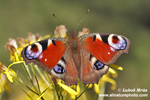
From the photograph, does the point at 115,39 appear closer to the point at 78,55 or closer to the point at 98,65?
the point at 98,65

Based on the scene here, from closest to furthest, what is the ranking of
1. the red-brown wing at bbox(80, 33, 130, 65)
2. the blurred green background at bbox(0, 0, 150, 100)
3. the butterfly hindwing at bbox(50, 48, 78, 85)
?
the butterfly hindwing at bbox(50, 48, 78, 85), the red-brown wing at bbox(80, 33, 130, 65), the blurred green background at bbox(0, 0, 150, 100)

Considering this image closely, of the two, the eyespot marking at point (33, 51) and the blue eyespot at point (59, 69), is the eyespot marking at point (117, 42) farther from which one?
the eyespot marking at point (33, 51)

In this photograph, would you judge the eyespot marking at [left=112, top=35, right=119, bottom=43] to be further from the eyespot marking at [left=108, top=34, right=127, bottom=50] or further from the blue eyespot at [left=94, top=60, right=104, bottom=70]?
the blue eyespot at [left=94, top=60, right=104, bottom=70]

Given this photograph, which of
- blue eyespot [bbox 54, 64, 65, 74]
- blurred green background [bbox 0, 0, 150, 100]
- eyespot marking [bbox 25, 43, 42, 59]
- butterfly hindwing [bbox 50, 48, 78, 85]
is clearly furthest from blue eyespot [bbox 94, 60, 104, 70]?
blurred green background [bbox 0, 0, 150, 100]

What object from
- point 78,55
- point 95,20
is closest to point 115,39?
point 78,55

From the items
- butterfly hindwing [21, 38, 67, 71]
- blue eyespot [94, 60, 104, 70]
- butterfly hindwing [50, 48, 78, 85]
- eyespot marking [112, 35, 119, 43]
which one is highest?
butterfly hindwing [21, 38, 67, 71]

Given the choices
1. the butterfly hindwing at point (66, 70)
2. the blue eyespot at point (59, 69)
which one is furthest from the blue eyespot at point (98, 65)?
the blue eyespot at point (59, 69)
